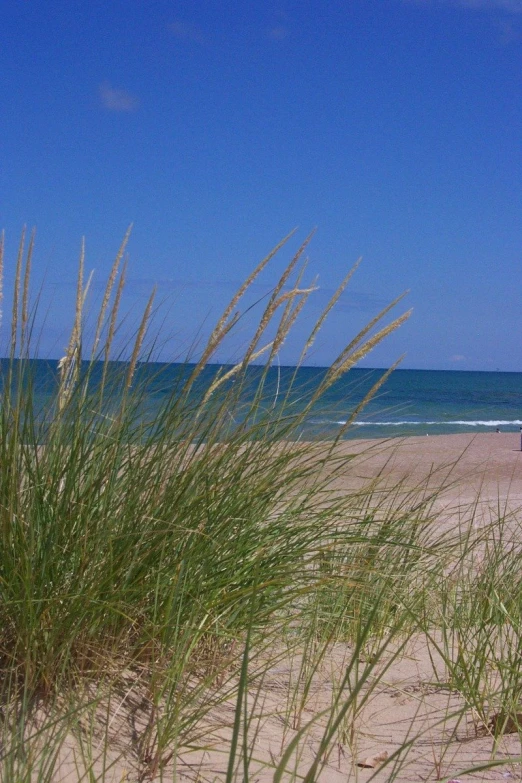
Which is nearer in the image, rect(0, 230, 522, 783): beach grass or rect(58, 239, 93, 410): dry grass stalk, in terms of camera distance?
rect(0, 230, 522, 783): beach grass

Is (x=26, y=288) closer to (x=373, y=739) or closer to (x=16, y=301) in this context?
(x=16, y=301)

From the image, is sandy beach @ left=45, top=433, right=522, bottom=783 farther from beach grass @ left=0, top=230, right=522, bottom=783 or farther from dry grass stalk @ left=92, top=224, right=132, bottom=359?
dry grass stalk @ left=92, top=224, right=132, bottom=359

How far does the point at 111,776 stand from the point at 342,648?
4.37ft

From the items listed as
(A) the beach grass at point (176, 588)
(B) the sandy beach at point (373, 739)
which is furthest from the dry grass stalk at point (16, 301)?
(B) the sandy beach at point (373, 739)

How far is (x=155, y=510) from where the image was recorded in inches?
91.5

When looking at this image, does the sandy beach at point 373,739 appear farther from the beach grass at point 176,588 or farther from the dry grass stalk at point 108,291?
the dry grass stalk at point 108,291

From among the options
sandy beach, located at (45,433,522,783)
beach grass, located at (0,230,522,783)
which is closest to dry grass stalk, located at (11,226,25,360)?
beach grass, located at (0,230,522,783)

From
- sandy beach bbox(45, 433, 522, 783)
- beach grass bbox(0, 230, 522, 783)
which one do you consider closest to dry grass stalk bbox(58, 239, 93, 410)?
beach grass bbox(0, 230, 522, 783)

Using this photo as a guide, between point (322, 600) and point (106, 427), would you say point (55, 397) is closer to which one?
point (106, 427)

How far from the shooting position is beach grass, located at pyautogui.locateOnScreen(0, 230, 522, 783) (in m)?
1.90

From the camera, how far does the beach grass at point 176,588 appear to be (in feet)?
6.25

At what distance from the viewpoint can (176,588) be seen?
1.93 metres

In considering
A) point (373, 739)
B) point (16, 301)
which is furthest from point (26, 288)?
point (373, 739)

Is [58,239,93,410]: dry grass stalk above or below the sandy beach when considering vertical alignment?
above
